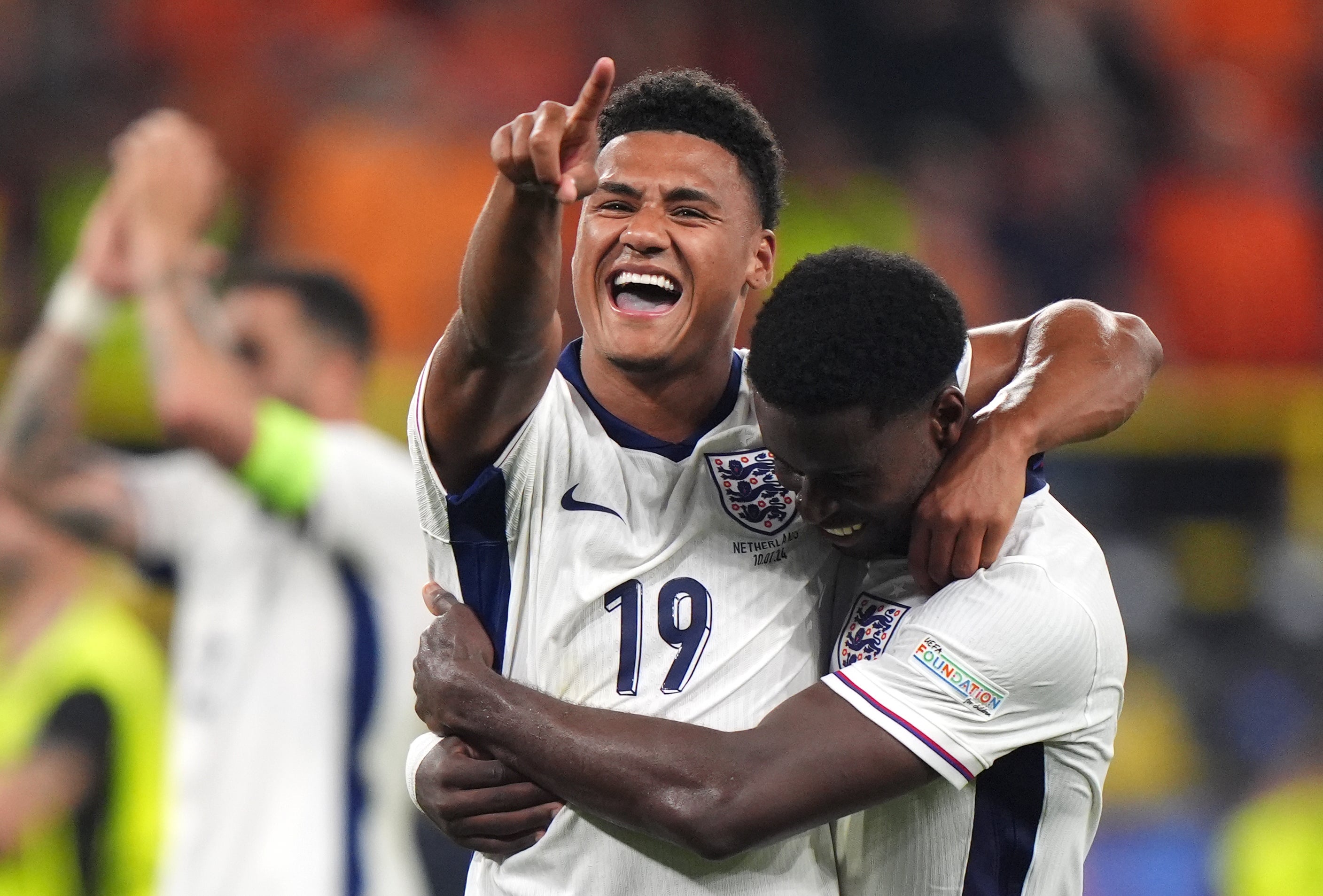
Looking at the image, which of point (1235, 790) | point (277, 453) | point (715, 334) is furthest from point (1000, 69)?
point (715, 334)

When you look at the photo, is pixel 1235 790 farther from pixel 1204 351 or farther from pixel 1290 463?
pixel 1204 351

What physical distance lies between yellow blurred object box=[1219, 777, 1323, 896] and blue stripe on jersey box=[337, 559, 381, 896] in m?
3.47

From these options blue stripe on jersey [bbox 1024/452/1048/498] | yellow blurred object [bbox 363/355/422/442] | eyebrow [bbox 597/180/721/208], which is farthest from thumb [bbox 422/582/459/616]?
yellow blurred object [bbox 363/355/422/442]

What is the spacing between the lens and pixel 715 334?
237 centimetres

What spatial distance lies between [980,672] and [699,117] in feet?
3.15

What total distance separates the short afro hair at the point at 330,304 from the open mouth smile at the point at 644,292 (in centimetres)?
289

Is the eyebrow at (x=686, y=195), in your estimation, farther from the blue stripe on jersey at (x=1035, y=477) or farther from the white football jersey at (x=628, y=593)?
the blue stripe on jersey at (x=1035, y=477)

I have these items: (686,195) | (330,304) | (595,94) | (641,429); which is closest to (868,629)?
(641,429)

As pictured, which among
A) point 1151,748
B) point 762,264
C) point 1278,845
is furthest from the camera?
point 1151,748

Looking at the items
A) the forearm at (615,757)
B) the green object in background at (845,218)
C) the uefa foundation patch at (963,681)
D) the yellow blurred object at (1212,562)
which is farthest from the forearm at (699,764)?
the green object in background at (845,218)

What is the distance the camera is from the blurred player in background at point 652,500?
2174 millimetres

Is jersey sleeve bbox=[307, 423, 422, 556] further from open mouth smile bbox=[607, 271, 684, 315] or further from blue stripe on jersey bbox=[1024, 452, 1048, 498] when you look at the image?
blue stripe on jersey bbox=[1024, 452, 1048, 498]

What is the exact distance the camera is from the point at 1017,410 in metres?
2.36

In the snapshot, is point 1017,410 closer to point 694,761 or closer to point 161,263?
point 694,761
